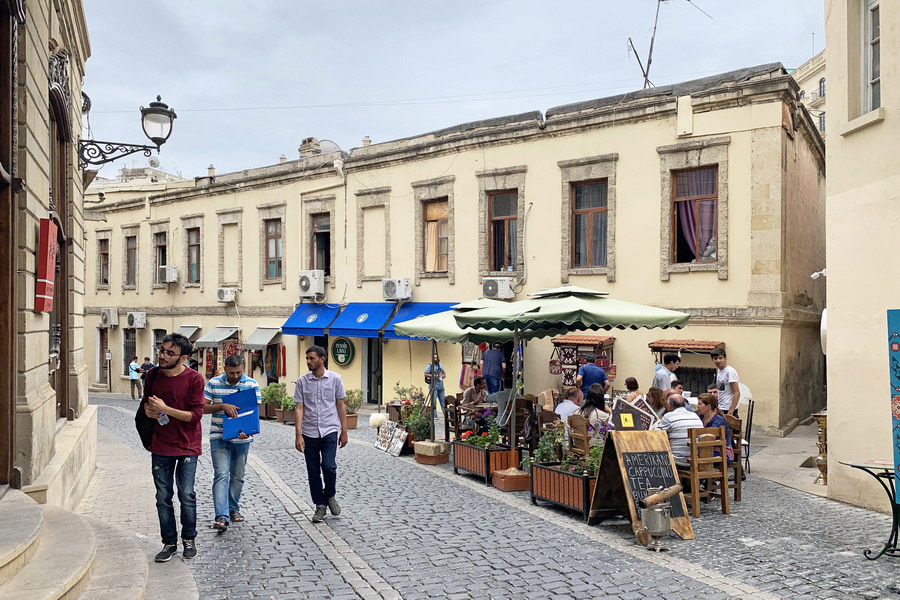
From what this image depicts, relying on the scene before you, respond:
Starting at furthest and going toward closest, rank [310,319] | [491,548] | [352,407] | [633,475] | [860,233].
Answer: [310,319]
[352,407]
[860,233]
[633,475]
[491,548]

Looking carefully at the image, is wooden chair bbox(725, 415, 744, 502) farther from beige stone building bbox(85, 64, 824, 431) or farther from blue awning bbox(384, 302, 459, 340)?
blue awning bbox(384, 302, 459, 340)

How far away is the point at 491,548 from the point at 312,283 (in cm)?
1590

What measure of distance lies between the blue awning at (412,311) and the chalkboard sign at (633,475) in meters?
11.7

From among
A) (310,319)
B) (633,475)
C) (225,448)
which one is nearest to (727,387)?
(633,475)

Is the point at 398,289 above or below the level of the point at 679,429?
above

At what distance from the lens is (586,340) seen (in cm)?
1578

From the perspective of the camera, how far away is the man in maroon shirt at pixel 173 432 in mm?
5840

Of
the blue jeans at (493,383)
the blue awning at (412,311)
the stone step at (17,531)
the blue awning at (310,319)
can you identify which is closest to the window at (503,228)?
the blue awning at (412,311)

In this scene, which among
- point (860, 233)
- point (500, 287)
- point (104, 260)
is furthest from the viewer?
point (104, 260)

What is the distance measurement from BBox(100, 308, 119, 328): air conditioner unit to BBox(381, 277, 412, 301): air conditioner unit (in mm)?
14324

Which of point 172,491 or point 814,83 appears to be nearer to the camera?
point 172,491

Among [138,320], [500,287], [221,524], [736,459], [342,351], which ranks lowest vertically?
[221,524]

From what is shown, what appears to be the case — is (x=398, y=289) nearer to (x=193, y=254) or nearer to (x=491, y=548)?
(x=193, y=254)

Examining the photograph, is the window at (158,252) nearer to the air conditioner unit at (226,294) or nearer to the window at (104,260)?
the window at (104,260)
